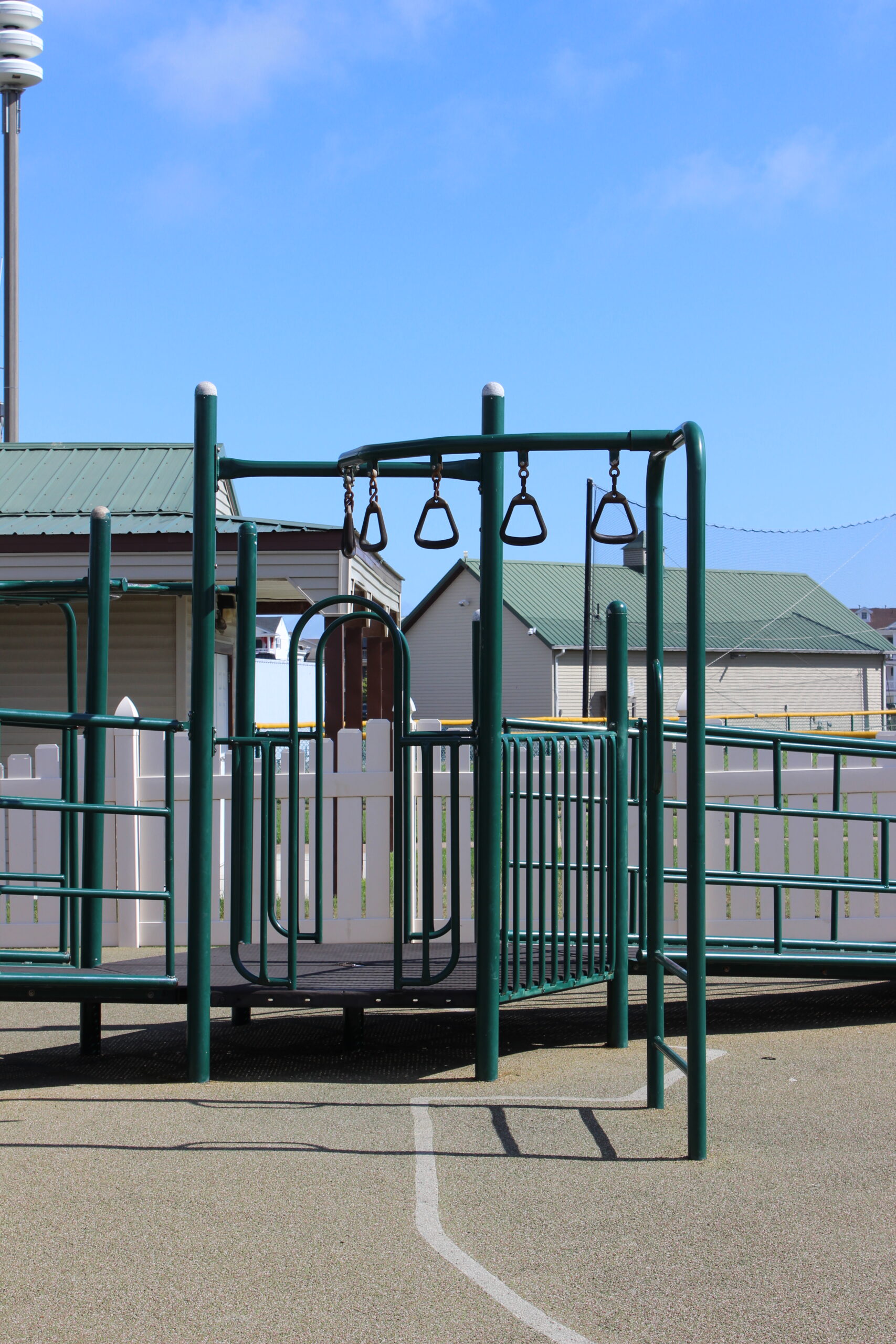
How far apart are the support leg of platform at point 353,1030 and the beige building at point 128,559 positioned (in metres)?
7.12

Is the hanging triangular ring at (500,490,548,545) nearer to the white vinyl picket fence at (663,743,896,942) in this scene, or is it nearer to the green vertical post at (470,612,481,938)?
the green vertical post at (470,612,481,938)

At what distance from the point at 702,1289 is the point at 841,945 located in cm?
331

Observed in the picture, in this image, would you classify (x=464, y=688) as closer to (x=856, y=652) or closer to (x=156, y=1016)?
(x=856, y=652)

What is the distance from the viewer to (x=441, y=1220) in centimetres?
367

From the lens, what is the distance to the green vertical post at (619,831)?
5.64 meters

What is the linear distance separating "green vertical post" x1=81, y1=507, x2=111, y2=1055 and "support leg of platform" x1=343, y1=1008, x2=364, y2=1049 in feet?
3.75

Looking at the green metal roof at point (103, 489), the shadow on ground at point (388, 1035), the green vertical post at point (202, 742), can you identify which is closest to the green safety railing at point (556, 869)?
the shadow on ground at point (388, 1035)

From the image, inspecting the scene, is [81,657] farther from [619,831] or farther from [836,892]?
[836,892]

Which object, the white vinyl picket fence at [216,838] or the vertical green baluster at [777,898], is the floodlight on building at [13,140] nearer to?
the white vinyl picket fence at [216,838]

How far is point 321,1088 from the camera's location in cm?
523

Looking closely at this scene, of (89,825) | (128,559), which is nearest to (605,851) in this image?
(89,825)

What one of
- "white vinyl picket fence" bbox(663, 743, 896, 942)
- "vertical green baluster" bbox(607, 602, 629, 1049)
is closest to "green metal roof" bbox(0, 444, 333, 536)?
"white vinyl picket fence" bbox(663, 743, 896, 942)

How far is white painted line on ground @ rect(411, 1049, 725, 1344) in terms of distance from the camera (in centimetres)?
300

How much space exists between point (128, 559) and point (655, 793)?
29.1 feet
